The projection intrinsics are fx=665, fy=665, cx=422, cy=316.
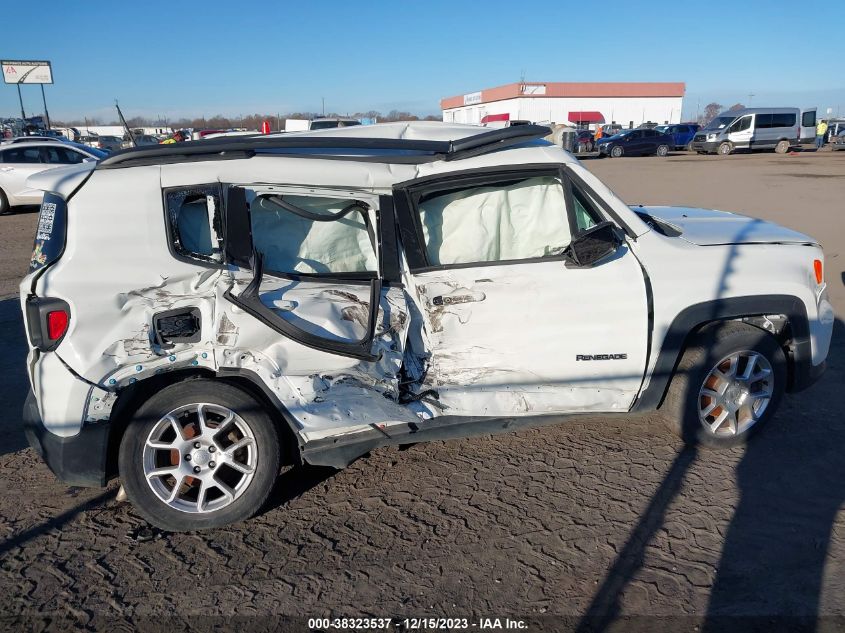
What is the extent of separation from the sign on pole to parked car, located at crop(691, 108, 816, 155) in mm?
46020

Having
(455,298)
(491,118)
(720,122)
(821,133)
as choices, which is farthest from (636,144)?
(455,298)

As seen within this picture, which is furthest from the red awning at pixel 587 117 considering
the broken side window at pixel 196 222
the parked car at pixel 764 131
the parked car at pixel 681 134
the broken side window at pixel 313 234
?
the broken side window at pixel 196 222

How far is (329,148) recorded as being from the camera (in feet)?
12.4

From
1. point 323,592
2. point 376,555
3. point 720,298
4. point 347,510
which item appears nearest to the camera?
point 323,592

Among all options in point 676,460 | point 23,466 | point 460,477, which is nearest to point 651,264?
point 676,460

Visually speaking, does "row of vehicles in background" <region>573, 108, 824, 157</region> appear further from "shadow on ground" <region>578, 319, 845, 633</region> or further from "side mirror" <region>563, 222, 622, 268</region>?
"side mirror" <region>563, 222, 622, 268</region>

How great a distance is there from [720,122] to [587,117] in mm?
33878

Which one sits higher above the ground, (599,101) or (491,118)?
(599,101)

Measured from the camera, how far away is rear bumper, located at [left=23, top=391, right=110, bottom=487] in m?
3.24

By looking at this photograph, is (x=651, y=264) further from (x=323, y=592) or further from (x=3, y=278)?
(x=3, y=278)

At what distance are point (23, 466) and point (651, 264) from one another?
13.2ft

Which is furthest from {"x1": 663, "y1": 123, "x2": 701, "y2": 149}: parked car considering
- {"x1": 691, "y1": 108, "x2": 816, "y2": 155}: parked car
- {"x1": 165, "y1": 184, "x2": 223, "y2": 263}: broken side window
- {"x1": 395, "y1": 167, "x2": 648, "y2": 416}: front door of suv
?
{"x1": 165, "y1": 184, "x2": 223, "y2": 263}: broken side window

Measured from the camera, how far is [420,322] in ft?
12.0

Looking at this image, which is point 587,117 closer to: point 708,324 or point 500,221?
point 708,324
